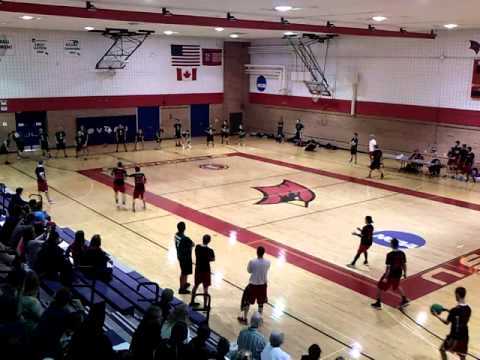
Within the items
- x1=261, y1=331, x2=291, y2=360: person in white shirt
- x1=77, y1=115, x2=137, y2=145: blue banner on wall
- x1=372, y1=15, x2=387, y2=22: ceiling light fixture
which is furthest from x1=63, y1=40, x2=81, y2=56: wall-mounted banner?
x1=261, y1=331, x2=291, y2=360: person in white shirt

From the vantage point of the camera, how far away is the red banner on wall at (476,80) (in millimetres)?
21164

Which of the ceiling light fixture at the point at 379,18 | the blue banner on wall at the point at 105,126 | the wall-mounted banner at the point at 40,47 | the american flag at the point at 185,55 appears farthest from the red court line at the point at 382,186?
the wall-mounted banner at the point at 40,47

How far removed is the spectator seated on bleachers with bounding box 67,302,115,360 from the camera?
17.3ft

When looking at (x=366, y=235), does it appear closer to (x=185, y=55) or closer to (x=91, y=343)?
(x=91, y=343)

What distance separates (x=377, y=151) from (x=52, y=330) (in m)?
16.7

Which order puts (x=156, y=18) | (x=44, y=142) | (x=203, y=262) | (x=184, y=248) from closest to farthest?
(x=203, y=262) → (x=184, y=248) → (x=156, y=18) → (x=44, y=142)

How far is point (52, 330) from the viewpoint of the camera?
5.67 metres

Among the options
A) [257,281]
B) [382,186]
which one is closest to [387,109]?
[382,186]

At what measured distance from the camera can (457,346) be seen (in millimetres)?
7438

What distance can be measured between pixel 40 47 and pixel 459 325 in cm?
2348

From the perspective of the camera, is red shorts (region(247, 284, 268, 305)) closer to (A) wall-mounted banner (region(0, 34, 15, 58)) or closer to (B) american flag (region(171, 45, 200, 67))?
(A) wall-mounted banner (region(0, 34, 15, 58))

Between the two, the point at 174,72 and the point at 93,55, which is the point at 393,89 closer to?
the point at 174,72

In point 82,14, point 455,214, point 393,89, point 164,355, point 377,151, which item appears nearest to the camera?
point 164,355

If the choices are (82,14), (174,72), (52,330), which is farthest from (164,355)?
(174,72)
